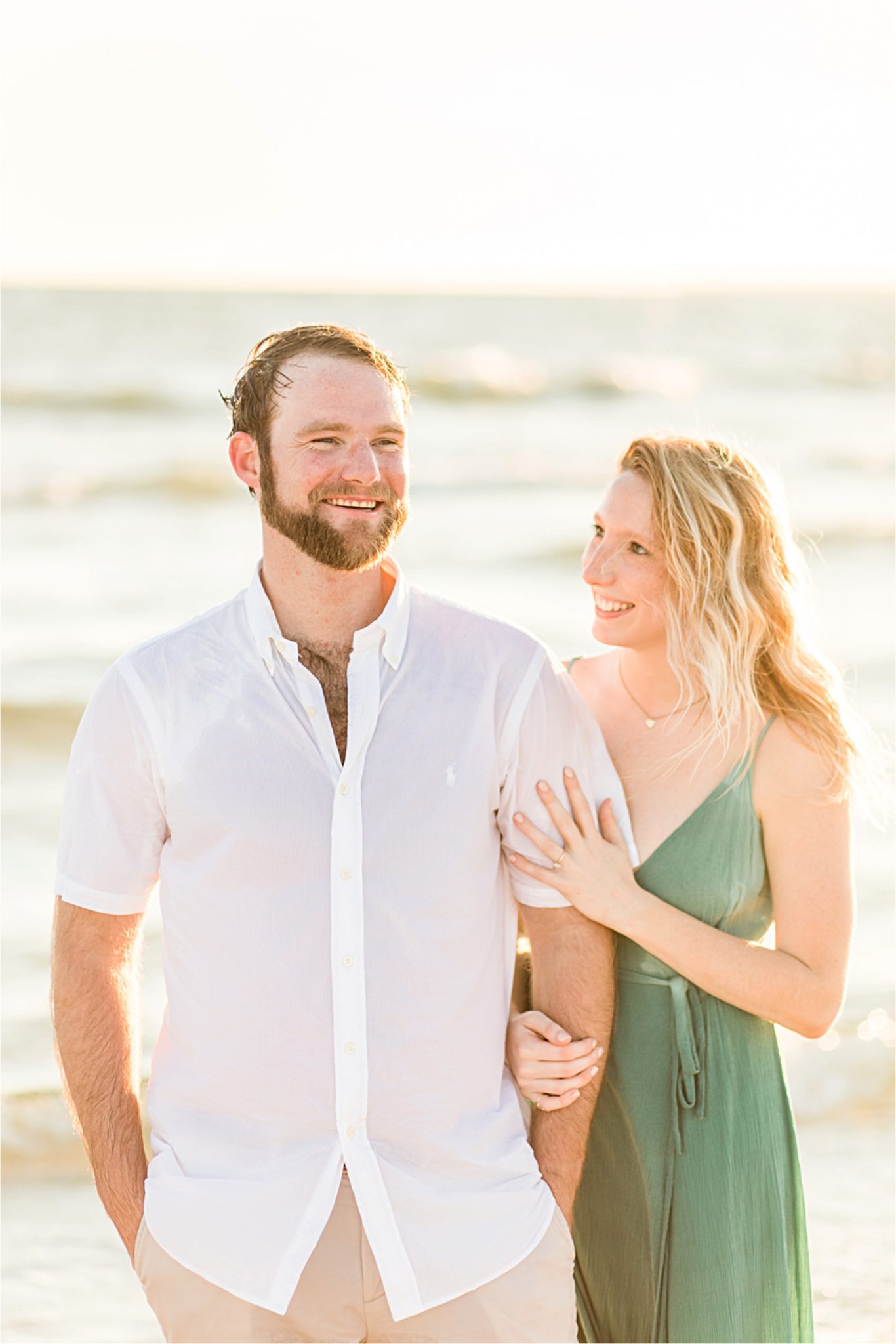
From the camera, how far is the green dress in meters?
2.90

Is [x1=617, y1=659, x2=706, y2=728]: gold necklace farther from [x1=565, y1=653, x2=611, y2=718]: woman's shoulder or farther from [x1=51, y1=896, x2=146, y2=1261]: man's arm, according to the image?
[x1=51, y1=896, x2=146, y2=1261]: man's arm

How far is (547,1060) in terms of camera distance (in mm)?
→ 2646

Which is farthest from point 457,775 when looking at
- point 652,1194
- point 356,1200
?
point 652,1194

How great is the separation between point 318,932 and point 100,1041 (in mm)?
505

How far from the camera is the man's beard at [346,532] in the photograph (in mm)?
2602

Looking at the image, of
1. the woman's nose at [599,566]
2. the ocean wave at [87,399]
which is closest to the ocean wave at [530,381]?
the ocean wave at [87,399]

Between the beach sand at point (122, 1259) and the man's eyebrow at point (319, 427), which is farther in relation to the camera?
the beach sand at point (122, 1259)

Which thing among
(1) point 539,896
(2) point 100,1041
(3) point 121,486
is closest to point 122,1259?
(2) point 100,1041

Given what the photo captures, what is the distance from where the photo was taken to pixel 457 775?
2596 mm

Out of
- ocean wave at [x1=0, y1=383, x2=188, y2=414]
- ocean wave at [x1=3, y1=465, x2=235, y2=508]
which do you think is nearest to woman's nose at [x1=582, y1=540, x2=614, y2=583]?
ocean wave at [x1=3, y1=465, x2=235, y2=508]

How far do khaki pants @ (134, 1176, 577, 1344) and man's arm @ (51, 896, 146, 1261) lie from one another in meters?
0.19

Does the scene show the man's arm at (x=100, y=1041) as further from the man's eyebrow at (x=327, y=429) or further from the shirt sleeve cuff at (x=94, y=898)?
the man's eyebrow at (x=327, y=429)

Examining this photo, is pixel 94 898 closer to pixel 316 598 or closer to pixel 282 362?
pixel 316 598

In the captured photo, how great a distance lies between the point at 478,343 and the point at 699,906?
24946mm
